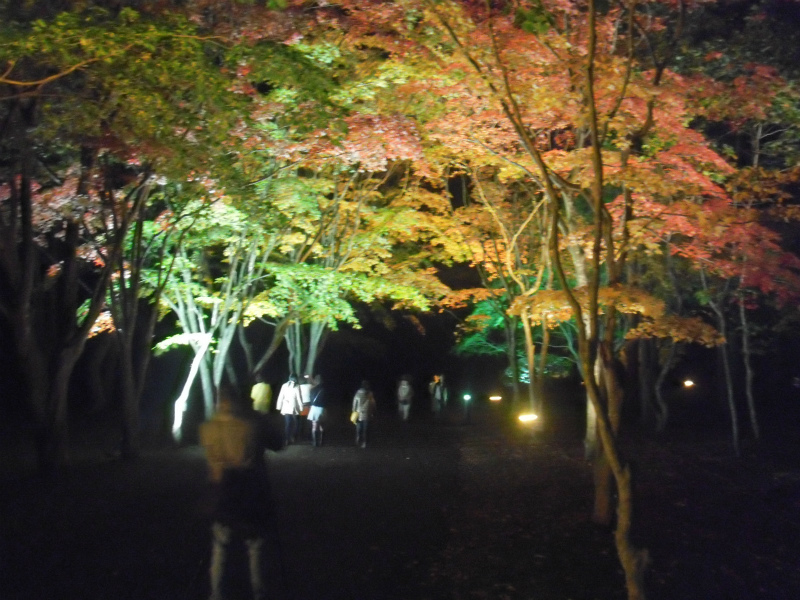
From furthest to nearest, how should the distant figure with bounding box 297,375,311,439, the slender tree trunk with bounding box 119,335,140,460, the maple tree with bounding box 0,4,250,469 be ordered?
1. the distant figure with bounding box 297,375,311,439
2. the slender tree trunk with bounding box 119,335,140,460
3. the maple tree with bounding box 0,4,250,469

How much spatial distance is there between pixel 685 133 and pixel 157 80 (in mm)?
7364

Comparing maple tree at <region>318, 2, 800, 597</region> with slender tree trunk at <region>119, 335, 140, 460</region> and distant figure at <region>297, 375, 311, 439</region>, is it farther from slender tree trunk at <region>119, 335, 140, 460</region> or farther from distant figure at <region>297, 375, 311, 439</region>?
slender tree trunk at <region>119, 335, 140, 460</region>

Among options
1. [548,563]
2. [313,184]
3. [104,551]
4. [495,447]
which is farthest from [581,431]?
[104,551]

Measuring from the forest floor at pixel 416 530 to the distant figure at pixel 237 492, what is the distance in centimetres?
17

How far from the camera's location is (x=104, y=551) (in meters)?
7.64

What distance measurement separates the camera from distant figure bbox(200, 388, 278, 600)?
220 inches

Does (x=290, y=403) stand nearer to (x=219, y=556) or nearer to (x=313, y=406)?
(x=313, y=406)

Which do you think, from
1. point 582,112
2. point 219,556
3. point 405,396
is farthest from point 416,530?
point 405,396

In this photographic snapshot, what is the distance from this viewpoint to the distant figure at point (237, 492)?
220 inches

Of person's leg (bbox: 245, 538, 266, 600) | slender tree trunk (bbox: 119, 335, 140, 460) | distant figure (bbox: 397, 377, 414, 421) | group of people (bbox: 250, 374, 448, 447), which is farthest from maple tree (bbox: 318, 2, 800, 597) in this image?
distant figure (bbox: 397, 377, 414, 421)

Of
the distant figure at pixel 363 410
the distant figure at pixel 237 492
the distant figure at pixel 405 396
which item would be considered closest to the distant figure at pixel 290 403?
the distant figure at pixel 363 410

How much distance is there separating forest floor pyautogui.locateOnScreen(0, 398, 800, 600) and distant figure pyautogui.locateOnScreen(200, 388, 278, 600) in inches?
6.8

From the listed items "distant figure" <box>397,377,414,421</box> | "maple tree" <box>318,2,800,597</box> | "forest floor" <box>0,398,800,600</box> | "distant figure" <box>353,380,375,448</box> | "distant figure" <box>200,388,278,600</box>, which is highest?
"maple tree" <box>318,2,800,597</box>

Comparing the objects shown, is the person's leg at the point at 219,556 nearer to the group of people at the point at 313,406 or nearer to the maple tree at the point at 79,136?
the maple tree at the point at 79,136
